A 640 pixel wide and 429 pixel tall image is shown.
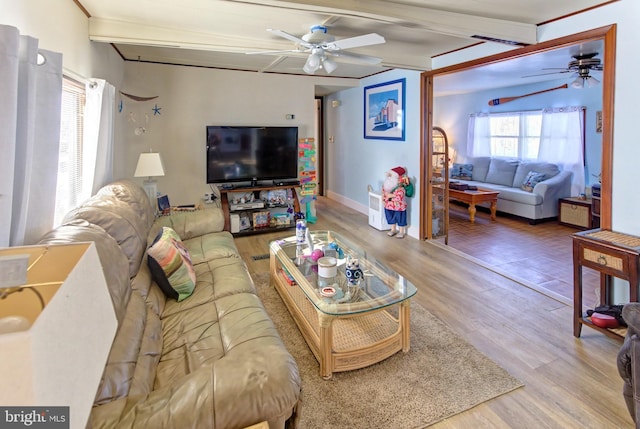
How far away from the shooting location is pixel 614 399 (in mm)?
1941

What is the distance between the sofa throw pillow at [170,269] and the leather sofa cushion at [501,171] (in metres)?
6.07

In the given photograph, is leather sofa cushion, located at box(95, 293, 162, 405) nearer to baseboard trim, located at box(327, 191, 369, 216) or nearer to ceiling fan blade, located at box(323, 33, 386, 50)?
ceiling fan blade, located at box(323, 33, 386, 50)

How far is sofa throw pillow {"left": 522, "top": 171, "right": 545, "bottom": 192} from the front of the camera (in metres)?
5.90

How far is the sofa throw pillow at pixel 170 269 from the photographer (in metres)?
2.19

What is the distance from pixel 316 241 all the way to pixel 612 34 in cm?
279

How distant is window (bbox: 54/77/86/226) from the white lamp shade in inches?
43.3

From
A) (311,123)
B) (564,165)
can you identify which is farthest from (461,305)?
(564,165)

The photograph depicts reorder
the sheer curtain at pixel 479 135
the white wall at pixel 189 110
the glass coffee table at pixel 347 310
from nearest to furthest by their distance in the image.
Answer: the glass coffee table at pixel 347 310, the white wall at pixel 189 110, the sheer curtain at pixel 479 135

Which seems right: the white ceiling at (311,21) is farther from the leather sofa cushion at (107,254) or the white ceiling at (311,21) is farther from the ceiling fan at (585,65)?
the leather sofa cushion at (107,254)

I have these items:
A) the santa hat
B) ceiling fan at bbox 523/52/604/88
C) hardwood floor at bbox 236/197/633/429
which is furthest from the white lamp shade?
ceiling fan at bbox 523/52/604/88

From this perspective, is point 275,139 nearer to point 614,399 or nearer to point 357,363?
point 357,363

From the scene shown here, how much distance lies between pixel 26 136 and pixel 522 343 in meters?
3.03

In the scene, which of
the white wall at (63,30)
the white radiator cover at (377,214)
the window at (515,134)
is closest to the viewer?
the white wall at (63,30)

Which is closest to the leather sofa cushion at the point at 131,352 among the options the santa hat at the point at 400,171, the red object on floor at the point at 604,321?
the red object on floor at the point at 604,321
